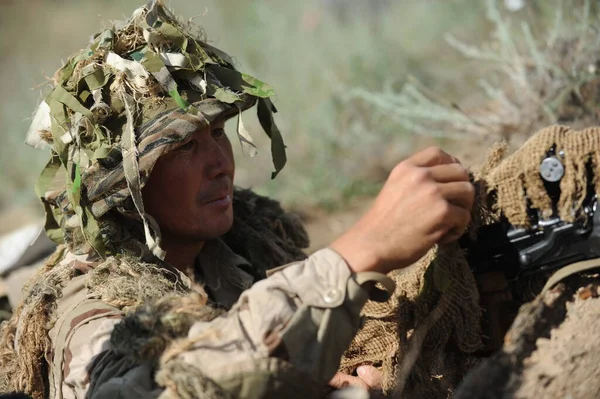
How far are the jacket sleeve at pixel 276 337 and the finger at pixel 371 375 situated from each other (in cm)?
60

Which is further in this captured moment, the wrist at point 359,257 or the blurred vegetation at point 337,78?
the blurred vegetation at point 337,78

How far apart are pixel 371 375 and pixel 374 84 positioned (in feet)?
16.1

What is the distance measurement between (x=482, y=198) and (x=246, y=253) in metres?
1.08

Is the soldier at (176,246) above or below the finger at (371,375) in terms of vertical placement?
above

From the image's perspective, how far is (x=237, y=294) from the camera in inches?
101

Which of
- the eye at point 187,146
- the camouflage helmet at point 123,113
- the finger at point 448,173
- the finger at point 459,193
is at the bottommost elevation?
the finger at point 459,193

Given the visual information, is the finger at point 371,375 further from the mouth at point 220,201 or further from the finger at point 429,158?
the finger at point 429,158

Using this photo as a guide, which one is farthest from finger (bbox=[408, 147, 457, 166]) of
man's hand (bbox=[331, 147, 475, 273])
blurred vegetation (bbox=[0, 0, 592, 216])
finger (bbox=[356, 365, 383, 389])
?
blurred vegetation (bbox=[0, 0, 592, 216])

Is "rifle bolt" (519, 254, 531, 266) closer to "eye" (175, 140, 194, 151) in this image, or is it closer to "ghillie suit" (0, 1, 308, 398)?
"ghillie suit" (0, 1, 308, 398)

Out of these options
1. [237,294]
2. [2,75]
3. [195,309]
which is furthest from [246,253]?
[2,75]

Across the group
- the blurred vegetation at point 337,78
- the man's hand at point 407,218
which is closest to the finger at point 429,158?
the man's hand at point 407,218

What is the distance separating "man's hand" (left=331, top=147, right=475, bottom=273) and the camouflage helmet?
2.45ft

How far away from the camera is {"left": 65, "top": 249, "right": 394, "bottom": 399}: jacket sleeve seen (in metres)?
1.55

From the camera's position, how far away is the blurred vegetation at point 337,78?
6000mm
